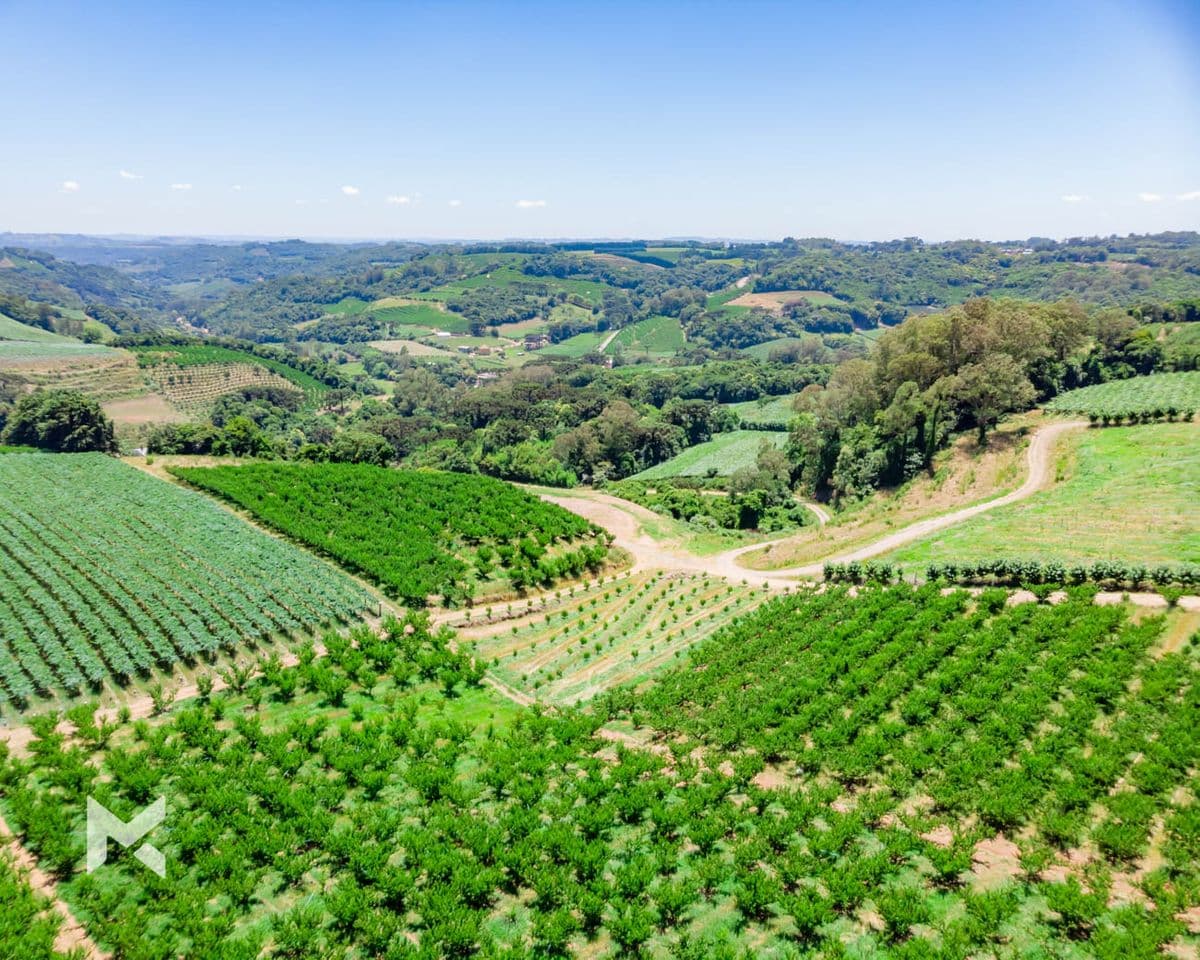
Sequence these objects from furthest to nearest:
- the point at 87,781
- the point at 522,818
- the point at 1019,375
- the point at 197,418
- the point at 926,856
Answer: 1. the point at 197,418
2. the point at 1019,375
3. the point at 87,781
4. the point at 522,818
5. the point at 926,856

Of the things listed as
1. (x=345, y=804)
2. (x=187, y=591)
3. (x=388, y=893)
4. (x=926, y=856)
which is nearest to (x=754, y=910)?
(x=926, y=856)

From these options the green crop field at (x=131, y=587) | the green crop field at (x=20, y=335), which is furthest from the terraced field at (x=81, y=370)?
the green crop field at (x=131, y=587)

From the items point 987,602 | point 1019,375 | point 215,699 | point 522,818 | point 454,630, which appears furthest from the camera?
point 1019,375

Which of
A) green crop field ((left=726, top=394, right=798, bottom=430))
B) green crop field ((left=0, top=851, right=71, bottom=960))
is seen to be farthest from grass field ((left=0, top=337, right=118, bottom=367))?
green crop field ((left=0, top=851, right=71, bottom=960))

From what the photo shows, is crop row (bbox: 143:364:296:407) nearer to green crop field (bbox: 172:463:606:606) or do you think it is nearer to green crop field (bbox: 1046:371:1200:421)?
green crop field (bbox: 172:463:606:606)

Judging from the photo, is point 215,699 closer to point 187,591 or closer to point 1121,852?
point 187,591

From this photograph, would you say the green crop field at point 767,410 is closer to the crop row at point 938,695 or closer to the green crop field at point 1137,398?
the green crop field at point 1137,398
